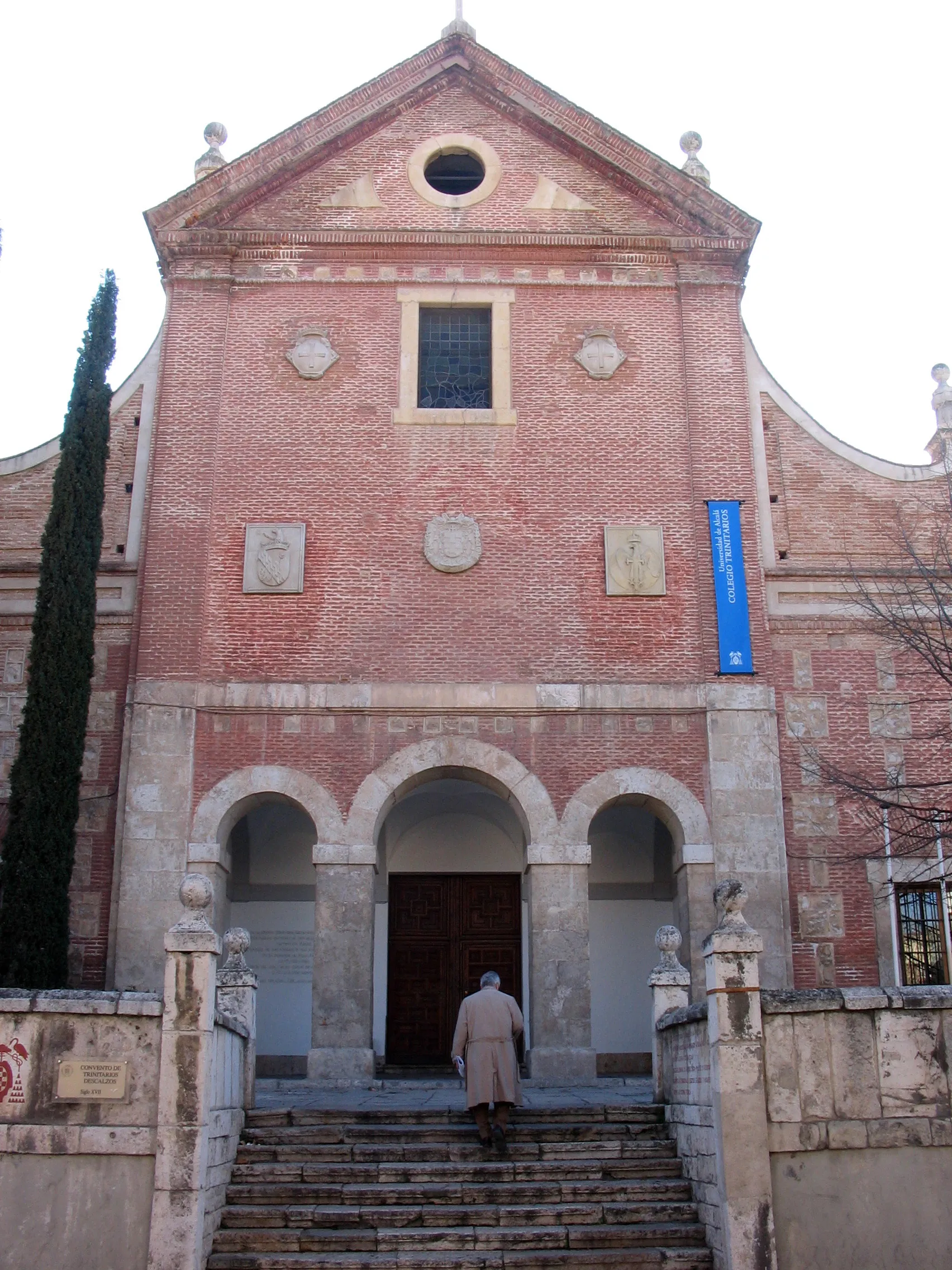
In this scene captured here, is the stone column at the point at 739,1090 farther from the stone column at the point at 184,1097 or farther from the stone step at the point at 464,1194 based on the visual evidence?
the stone column at the point at 184,1097

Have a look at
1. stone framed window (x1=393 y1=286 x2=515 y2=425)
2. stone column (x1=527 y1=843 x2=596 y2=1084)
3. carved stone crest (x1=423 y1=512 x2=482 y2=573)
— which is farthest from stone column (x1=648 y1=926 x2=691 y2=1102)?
stone framed window (x1=393 y1=286 x2=515 y2=425)

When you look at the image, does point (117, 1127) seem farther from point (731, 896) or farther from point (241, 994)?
point (731, 896)

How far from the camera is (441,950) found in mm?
18547

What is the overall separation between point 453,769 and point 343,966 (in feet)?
8.90

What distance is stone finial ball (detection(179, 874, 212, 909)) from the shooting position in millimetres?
10820

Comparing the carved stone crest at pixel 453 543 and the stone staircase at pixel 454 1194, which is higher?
the carved stone crest at pixel 453 543

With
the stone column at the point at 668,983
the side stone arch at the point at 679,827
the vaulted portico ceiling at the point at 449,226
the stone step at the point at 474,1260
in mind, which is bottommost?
the stone step at the point at 474,1260

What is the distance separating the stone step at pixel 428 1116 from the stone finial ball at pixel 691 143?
13507 mm

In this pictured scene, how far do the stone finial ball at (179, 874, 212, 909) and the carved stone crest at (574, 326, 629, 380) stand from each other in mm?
9886

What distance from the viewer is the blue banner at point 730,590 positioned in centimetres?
1677

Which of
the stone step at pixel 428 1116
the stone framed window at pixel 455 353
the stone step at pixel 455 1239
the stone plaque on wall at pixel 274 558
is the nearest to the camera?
the stone step at pixel 455 1239

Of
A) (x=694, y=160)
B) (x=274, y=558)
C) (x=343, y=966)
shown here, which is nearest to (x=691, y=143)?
(x=694, y=160)

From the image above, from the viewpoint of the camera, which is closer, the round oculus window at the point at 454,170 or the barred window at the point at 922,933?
the barred window at the point at 922,933

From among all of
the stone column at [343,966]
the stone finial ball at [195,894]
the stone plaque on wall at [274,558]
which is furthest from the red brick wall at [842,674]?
the stone finial ball at [195,894]
